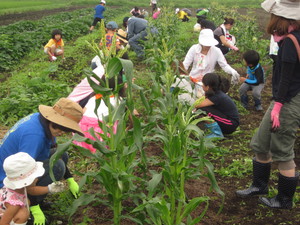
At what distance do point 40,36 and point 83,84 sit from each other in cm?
862

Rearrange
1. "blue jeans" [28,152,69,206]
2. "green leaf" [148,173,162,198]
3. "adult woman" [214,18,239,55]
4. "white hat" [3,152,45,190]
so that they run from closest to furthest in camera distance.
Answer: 1. "green leaf" [148,173,162,198]
2. "white hat" [3,152,45,190]
3. "blue jeans" [28,152,69,206]
4. "adult woman" [214,18,239,55]

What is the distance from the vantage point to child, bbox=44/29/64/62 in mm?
9484

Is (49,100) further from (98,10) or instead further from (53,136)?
(98,10)

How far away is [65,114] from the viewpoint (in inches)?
123

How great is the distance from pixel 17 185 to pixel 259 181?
224 centimetres

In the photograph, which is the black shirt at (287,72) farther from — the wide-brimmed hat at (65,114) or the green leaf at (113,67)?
the wide-brimmed hat at (65,114)

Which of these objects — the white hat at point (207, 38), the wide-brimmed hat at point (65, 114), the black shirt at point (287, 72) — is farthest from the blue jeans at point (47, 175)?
the white hat at point (207, 38)

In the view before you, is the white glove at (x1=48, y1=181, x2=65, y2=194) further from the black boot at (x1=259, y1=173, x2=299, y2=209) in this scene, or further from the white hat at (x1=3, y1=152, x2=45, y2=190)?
the black boot at (x1=259, y1=173, x2=299, y2=209)

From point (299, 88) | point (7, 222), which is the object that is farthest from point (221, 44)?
point (7, 222)

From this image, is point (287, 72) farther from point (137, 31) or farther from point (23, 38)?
point (23, 38)

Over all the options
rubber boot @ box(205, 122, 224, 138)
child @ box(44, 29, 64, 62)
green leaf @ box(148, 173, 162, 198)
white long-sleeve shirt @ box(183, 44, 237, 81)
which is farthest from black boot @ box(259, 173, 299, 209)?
child @ box(44, 29, 64, 62)

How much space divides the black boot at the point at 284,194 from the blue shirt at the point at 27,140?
207cm

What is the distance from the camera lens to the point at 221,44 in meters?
7.99

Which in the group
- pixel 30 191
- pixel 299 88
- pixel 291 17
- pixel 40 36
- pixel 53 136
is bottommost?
pixel 40 36
